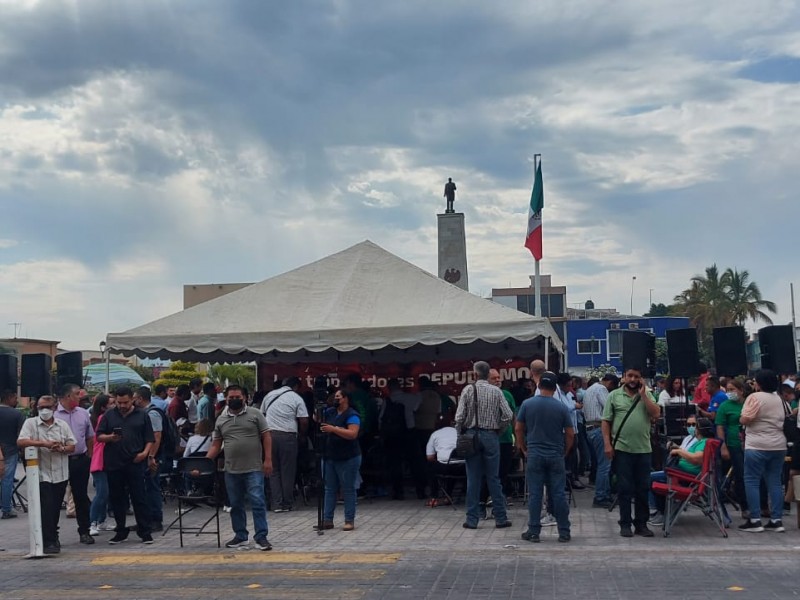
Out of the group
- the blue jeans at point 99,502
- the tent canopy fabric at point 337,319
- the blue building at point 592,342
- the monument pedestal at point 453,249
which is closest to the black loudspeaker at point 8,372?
the tent canopy fabric at point 337,319

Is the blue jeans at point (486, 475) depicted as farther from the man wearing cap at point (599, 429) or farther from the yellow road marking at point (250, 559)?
the man wearing cap at point (599, 429)

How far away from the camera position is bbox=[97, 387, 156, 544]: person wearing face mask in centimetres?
1049

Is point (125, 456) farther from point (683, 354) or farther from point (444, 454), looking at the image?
point (683, 354)

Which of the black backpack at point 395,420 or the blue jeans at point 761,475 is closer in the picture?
the blue jeans at point 761,475

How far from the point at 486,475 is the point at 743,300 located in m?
63.3

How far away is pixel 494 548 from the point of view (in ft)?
30.9

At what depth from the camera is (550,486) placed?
387 inches

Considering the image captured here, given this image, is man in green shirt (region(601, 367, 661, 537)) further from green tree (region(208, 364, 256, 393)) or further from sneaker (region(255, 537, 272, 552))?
green tree (region(208, 364, 256, 393))

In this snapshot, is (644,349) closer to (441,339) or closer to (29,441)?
(441,339)

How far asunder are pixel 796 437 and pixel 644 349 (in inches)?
96.6

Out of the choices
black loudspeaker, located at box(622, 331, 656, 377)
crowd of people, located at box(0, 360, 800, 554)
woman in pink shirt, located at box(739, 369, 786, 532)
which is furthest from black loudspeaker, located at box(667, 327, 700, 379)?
woman in pink shirt, located at box(739, 369, 786, 532)

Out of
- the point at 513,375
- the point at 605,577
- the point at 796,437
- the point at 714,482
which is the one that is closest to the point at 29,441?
the point at 605,577

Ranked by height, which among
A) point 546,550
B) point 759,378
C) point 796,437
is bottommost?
point 546,550

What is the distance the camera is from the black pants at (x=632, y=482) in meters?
9.82
